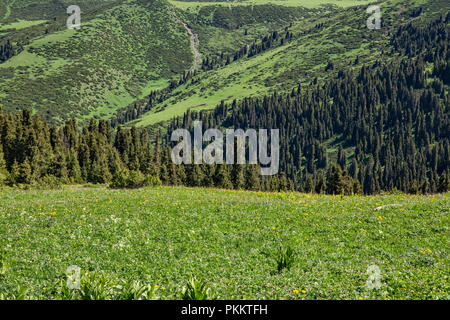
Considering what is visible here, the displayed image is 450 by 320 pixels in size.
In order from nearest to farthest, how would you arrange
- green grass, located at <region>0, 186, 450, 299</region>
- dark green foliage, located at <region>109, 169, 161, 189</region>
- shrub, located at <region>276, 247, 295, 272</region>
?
1. green grass, located at <region>0, 186, 450, 299</region>
2. shrub, located at <region>276, 247, 295, 272</region>
3. dark green foliage, located at <region>109, 169, 161, 189</region>

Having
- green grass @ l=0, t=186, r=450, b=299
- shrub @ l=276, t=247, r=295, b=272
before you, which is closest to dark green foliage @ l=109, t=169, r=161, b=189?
green grass @ l=0, t=186, r=450, b=299

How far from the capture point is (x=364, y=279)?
13.8 metres

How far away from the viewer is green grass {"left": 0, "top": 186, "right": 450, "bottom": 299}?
13.5 m

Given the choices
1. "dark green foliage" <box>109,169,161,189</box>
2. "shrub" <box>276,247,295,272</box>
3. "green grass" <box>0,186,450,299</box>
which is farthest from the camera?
"dark green foliage" <box>109,169,161,189</box>

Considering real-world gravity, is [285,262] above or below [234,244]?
above

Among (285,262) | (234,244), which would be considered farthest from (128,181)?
(285,262)

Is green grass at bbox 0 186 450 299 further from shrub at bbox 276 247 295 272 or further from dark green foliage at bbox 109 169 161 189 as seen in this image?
dark green foliage at bbox 109 169 161 189

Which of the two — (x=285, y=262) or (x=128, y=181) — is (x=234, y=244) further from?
(x=128, y=181)

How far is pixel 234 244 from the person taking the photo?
20172 millimetres

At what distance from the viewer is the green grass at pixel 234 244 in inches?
530
